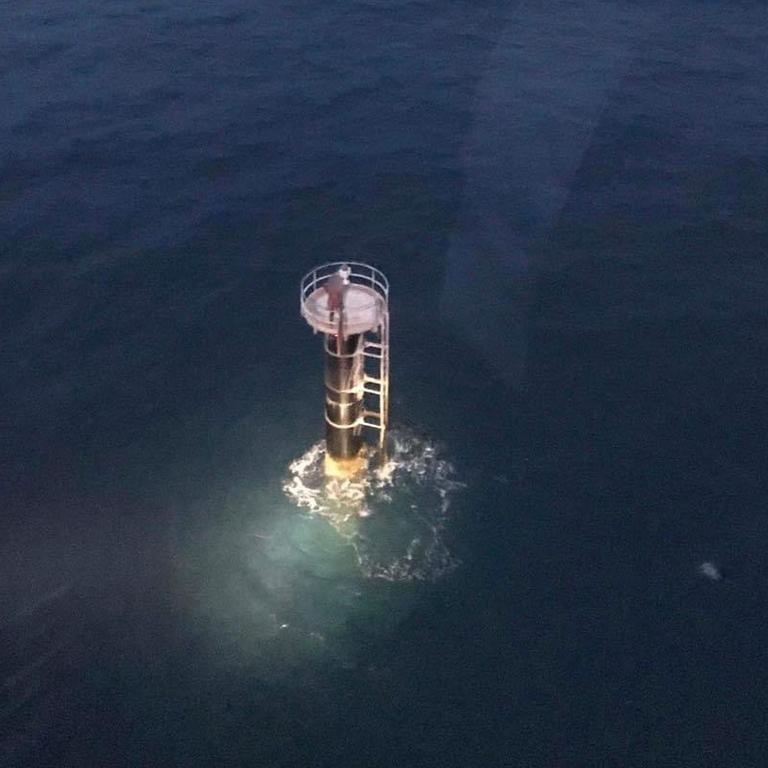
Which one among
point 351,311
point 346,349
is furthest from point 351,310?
point 346,349

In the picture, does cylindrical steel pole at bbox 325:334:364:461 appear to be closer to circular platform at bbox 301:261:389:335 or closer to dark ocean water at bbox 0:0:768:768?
circular platform at bbox 301:261:389:335

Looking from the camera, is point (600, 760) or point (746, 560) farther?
point (746, 560)

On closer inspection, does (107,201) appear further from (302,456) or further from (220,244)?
(302,456)

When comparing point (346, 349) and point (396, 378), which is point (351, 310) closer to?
point (346, 349)

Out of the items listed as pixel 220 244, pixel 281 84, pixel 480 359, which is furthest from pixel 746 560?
pixel 281 84

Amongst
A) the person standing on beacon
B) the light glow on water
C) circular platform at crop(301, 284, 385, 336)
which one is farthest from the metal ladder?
the light glow on water

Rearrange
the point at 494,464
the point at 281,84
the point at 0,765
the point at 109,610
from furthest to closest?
the point at 281,84 < the point at 494,464 < the point at 109,610 < the point at 0,765

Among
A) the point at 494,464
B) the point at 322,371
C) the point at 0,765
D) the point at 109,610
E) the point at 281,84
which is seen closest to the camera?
the point at 0,765
